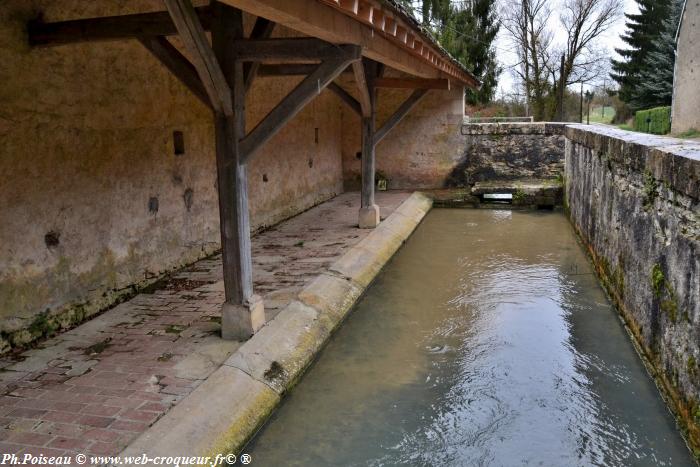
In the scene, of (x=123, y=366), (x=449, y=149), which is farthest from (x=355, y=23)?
(x=449, y=149)

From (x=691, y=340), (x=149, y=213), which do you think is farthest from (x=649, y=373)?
(x=149, y=213)

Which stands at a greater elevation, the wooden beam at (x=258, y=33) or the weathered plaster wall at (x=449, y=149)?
the wooden beam at (x=258, y=33)

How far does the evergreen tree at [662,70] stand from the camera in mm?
17812

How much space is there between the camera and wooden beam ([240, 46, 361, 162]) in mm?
3979

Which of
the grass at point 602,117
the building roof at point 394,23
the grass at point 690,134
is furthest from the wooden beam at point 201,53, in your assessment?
the grass at point 602,117

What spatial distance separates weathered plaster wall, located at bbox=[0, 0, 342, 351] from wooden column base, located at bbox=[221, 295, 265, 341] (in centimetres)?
130

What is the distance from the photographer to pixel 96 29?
4027 mm

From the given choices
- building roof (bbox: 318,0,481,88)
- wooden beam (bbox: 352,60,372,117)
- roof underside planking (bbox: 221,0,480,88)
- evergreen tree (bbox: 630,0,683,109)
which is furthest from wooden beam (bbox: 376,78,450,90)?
evergreen tree (bbox: 630,0,683,109)

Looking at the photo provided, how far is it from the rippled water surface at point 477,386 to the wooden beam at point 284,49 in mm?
2286

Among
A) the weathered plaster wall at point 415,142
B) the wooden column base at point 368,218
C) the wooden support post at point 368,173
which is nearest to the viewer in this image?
the wooden support post at point 368,173

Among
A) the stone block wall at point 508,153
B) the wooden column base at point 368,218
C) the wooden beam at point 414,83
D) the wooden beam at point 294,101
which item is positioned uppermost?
the wooden beam at point 414,83

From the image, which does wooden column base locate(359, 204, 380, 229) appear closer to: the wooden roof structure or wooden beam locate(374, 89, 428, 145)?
wooden beam locate(374, 89, 428, 145)

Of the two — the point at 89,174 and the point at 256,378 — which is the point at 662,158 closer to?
the point at 256,378

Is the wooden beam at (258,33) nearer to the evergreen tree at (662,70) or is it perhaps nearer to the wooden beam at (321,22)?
the wooden beam at (321,22)
